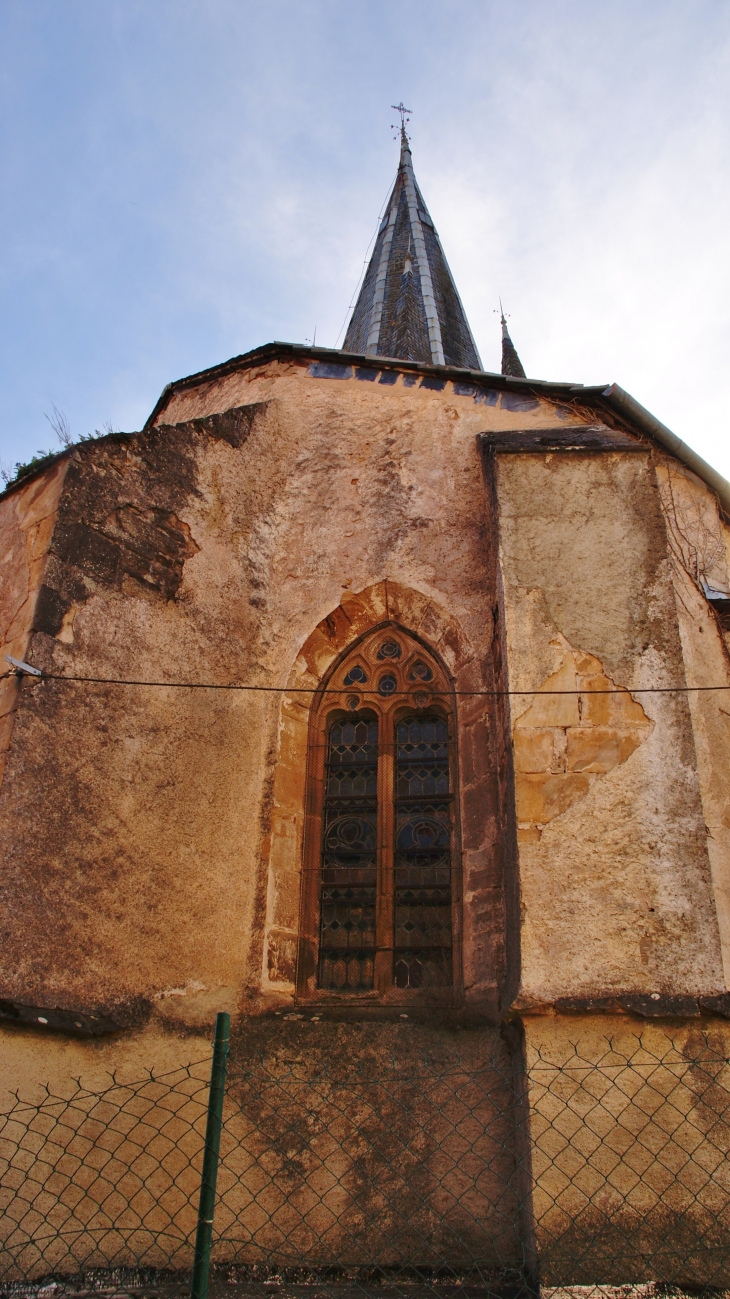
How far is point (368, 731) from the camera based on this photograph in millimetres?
6211

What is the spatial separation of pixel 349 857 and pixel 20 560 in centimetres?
239

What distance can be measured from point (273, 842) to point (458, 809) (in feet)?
3.37

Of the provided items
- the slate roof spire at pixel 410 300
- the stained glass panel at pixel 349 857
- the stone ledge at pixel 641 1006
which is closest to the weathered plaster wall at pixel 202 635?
the stained glass panel at pixel 349 857

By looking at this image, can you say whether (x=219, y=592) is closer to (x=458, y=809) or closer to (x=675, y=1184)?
(x=458, y=809)

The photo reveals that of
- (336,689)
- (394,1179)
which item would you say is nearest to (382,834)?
(336,689)

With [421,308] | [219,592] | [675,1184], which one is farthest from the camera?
[421,308]

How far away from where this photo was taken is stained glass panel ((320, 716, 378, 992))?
18.2 ft

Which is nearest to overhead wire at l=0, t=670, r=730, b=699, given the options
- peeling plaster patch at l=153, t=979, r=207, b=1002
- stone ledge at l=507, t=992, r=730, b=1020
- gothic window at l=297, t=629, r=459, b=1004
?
gothic window at l=297, t=629, r=459, b=1004

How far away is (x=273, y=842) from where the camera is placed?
18.3 ft

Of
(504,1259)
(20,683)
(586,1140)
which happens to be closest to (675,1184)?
(586,1140)

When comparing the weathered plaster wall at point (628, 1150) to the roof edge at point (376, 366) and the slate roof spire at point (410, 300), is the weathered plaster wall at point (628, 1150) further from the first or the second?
the slate roof spire at point (410, 300)

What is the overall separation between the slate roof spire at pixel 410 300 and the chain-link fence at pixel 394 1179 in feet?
29.0

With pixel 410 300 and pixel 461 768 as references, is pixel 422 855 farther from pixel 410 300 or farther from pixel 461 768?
pixel 410 300

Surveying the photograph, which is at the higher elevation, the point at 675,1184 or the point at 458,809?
the point at 458,809
